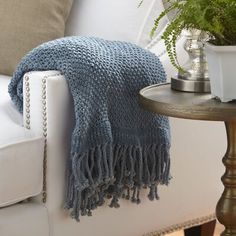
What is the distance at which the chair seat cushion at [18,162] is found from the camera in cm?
164

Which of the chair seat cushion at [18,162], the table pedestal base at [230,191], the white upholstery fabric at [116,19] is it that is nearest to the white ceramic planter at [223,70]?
the table pedestal base at [230,191]

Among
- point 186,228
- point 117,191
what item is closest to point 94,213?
point 117,191

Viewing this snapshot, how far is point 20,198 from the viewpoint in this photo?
1685mm

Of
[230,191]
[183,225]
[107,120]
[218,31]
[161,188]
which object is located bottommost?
[183,225]

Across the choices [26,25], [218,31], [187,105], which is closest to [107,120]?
[187,105]

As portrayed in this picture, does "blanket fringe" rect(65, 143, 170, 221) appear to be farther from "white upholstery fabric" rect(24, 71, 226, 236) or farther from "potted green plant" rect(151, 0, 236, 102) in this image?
"potted green plant" rect(151, 0, 236, 102)

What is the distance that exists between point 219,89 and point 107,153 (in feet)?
1.09

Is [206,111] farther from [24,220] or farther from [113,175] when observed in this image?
[24,220]

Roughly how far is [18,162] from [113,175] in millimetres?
231

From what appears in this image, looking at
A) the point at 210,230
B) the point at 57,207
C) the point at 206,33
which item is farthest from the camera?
the point at 210,230

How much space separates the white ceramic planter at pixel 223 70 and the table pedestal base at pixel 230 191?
133 mm

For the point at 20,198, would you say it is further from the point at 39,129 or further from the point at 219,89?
the point at 219,89

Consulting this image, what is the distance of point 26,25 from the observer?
2.20 m

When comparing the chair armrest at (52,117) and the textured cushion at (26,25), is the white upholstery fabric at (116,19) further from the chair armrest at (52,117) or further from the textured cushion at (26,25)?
the chair armrest at (52,117)
